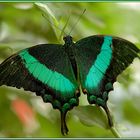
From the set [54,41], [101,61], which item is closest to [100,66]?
[101,61]

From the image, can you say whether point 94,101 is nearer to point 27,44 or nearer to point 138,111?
point 27,44

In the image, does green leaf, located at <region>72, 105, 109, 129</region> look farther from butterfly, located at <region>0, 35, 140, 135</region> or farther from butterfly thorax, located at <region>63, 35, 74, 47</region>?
butterfly thorax, located at <region>63, 35, 74, 47</region>

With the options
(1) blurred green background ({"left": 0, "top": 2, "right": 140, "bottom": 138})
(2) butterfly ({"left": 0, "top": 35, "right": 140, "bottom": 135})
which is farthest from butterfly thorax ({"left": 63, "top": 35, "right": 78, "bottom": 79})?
(1) blurred green background ({"left": 0, "top": 2, "right": 140, "bottom": 138})

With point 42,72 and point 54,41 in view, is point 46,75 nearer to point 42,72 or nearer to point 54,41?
point 42,72

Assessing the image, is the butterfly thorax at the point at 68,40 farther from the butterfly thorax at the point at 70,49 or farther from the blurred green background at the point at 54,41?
the blurred green background at the point at 54,41

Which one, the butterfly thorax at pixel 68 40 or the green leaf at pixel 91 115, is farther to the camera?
the butterfly thorax at pixel 68 40

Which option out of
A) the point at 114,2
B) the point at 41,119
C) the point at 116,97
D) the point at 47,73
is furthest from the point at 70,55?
the point at 116,97

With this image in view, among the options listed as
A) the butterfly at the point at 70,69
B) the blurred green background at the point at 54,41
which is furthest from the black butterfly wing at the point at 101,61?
the blurred green background at the point at 54,41
